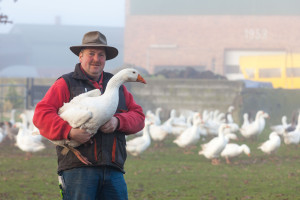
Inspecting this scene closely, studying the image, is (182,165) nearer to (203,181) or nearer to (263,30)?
(203,181)

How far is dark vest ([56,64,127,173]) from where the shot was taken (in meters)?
3.94

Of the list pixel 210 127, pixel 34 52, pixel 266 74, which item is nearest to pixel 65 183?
pixel 210 127

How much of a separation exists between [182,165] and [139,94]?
1269 centimetres

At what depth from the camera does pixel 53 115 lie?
12.7 ft

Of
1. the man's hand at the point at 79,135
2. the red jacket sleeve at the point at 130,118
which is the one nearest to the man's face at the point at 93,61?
the red jacket sleeve at the point at 130,118

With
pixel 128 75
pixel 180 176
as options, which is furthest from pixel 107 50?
pixel 180 176

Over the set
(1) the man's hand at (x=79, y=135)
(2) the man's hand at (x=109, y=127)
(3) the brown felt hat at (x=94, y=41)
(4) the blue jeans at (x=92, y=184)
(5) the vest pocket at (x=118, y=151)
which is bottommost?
(4) the blue jeans at (x=92, y=184)

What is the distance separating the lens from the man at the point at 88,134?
3.88 metres

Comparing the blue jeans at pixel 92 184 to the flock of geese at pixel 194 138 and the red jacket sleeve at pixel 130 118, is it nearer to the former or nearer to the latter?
the red jacket sleeve at pixel 130 118

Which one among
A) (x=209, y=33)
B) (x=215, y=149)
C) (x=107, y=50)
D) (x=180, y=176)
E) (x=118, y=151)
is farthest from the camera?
(x=209, y=33)

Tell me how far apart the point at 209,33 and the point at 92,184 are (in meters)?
45.4

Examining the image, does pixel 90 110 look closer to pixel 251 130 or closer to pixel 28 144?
pixel 28 144

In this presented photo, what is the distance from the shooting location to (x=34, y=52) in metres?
69.3

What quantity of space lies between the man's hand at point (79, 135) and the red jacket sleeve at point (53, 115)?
0.04m
